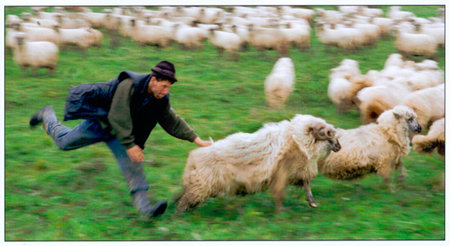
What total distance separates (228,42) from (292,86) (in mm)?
3796

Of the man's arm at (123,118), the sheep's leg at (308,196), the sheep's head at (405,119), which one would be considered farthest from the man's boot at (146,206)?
the sheep's head at (405,119)

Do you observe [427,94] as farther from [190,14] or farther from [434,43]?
[190,14]

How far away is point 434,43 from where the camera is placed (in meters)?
13.3

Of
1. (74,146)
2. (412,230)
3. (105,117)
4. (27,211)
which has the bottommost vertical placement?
(412,230)

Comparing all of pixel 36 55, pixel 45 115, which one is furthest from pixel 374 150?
pixel 36 55

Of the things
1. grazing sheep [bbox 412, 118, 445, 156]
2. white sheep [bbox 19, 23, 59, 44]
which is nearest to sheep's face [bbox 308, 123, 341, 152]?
grazing sheep [bbox 412, 118, 445, 156]

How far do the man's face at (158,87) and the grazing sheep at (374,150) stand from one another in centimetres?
219

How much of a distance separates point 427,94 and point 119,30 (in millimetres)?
9339

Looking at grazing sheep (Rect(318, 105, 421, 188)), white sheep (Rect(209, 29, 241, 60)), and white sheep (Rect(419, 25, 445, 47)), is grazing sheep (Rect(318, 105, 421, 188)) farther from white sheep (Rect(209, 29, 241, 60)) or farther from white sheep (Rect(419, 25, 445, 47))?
white sheep (Rect(419, 25, 445, 47))

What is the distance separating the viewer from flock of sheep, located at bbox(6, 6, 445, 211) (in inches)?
215

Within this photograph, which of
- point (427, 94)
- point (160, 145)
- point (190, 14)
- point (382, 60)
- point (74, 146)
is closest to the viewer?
point (74, 146)

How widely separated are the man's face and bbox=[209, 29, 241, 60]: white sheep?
800 centimetres

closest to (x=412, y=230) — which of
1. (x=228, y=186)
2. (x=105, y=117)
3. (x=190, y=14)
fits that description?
(x=228, y=186)

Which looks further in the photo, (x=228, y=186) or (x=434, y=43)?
(x=434, y=43)
